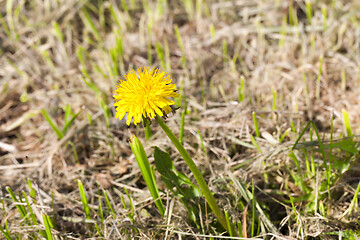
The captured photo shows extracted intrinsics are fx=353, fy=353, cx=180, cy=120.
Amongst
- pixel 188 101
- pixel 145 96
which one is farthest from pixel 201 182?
pixel 188 101

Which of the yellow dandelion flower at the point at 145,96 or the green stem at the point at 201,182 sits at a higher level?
the yellow dandelion flower at the point at 145,96

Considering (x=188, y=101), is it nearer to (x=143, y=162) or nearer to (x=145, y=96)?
(x=143, y=162)

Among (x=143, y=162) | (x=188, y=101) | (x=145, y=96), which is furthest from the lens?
(x=188, y=101)

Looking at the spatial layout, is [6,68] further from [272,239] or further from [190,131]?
[272,239]

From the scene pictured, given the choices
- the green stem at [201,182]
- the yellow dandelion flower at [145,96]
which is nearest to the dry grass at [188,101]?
the green stem at [201,182]

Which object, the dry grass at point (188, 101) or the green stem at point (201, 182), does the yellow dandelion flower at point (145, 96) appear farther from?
the dry grass at point (188, 101)

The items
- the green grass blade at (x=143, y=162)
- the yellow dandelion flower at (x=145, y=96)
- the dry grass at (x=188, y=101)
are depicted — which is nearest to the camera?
the yellow dandelion flower at (x=145, y=96)

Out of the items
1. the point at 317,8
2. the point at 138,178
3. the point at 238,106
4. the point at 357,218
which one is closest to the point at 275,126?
the point at 238,106

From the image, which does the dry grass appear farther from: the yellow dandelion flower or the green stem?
the yellow dandelion flower

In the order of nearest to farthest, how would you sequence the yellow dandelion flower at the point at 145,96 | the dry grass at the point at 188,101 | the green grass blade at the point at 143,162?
the yellow dandelion flower at the point at 145,96
the green grass blade at the point at 143,162
the dry grass at the point at 188,101
